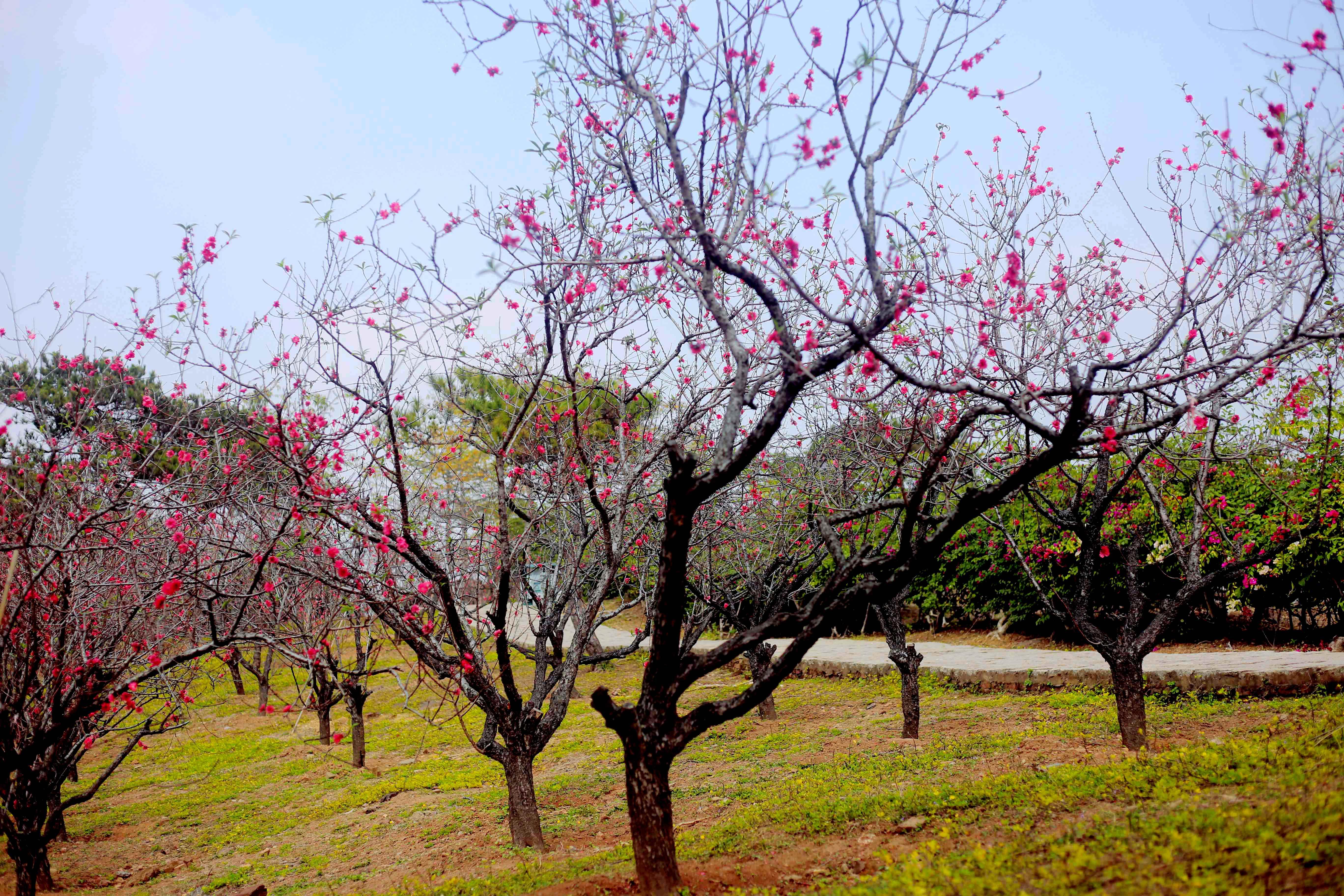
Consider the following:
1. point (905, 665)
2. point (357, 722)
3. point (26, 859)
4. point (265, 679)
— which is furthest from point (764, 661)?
point (265, 679)

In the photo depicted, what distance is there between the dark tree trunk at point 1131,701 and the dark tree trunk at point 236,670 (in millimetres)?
9721

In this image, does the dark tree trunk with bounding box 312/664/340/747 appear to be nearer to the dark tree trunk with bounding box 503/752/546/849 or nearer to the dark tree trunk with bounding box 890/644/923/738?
the dark tree trunk with bounding box 503/752/546/849

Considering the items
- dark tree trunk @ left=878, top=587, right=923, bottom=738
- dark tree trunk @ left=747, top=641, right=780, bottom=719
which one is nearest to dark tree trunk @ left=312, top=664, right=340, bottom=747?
dark tree trunk @ left=747, top=641, right=780, bottom=719

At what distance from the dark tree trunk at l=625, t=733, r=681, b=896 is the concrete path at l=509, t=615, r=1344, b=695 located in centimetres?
501

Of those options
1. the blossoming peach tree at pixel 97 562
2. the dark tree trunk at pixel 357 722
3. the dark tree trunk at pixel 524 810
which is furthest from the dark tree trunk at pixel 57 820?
the dark tree trunk at pixel 524 810

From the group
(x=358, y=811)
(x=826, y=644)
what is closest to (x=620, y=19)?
(x=358, y=811)

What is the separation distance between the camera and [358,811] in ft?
29.0

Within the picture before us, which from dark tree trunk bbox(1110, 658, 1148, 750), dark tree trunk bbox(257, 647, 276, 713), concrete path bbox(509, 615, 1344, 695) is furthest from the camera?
dark tree trunk bbox(257, 647, 276, 713)

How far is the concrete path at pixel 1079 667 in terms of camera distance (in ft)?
27.4

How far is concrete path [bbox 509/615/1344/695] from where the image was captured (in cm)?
834

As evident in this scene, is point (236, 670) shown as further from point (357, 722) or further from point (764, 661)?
point (764, 661)

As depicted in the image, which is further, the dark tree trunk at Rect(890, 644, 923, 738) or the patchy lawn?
the dark tree trunk at Rect(890, 644, 923, 738)

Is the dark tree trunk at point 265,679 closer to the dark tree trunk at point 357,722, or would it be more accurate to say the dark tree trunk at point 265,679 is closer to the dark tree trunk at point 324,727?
the dark tree trunk at point 324,727

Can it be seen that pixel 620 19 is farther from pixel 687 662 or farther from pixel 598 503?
pixel 687 662
